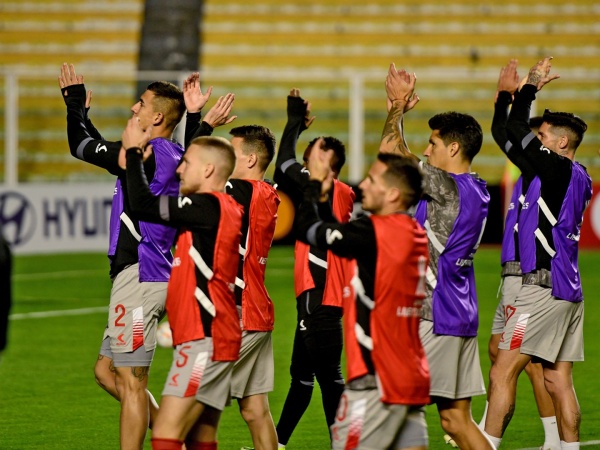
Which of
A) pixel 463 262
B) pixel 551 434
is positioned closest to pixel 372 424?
pixel 463 262

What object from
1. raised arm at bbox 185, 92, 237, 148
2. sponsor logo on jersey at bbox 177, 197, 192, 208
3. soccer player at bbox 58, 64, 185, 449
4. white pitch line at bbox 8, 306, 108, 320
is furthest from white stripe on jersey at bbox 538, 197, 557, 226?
white pitch line at bbox 8, 306, 108, 320

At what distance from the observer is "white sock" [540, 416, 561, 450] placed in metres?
7.88

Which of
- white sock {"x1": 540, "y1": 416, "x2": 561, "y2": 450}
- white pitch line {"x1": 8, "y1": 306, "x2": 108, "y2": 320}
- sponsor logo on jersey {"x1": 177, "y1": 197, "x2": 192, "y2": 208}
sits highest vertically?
sponsor logo on jersey {"x1": 177, "y1": 197, "x2": 192, "y2": 208}

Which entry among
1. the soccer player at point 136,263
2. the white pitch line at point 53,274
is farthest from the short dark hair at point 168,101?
the white pitch line at point 53,274

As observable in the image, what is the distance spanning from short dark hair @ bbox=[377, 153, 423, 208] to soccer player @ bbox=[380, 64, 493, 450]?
829mm

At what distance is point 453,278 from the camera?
651cm

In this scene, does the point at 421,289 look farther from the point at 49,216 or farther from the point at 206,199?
the point at 49,216

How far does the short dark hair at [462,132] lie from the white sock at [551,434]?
221 centimetres

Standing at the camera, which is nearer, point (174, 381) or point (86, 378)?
point (174, 381)

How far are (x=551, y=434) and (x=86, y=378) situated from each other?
4.24 m

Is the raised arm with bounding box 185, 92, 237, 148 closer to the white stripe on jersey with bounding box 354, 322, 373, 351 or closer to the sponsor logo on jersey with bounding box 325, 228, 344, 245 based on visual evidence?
the sponsor logo on jersey with bounding box 325, 228, 344, 245

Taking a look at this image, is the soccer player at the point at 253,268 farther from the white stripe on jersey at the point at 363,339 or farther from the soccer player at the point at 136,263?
the white stripe on jersey at the point at 363,339

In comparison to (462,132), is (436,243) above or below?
below

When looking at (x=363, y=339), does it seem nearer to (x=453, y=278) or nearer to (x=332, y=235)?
(x=332, y=235)
